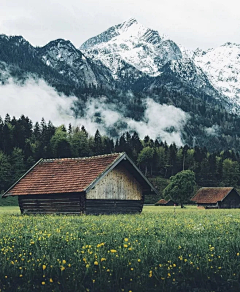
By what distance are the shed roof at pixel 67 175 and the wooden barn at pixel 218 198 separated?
7862 cm

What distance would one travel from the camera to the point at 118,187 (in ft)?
125

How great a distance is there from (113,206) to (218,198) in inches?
3208

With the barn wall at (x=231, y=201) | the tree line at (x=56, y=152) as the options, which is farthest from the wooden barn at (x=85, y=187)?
the tree line at (x=56, y=152)

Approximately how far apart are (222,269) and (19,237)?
725 centimetres

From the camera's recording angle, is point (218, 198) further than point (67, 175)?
Yes

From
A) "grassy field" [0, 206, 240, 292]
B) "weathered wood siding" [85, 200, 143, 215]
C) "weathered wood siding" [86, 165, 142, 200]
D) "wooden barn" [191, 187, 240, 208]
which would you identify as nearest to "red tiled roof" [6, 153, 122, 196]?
"weathered wood siding" [86, 165, 142, 200]

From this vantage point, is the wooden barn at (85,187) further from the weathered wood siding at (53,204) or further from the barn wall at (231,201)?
the barn wall at (231,201)

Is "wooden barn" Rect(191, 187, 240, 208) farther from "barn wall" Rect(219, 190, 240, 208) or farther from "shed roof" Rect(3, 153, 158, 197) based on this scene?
"shed roof" Rect(3, 153, 158, 197)

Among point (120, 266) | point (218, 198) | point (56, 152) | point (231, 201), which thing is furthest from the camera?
point (56, 152)

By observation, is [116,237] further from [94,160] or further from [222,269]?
[94,160]

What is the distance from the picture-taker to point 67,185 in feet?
118

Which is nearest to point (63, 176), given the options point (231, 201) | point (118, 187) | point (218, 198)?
point (118, 187)

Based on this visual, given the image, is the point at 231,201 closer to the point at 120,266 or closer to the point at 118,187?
the point at 118,187

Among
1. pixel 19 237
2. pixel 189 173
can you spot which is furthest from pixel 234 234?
pixel 189 173
